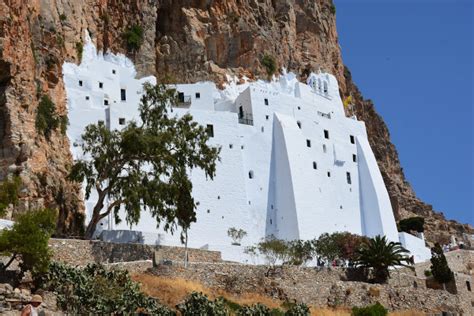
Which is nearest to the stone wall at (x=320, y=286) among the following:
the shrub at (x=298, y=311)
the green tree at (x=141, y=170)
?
the shrub at (x=298, y=311)

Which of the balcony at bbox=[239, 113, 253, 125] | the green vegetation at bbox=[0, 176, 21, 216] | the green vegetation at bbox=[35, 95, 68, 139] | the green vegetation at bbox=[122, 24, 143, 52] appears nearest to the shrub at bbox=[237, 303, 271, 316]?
the green vegetation at bbox=[0, 176, 21, 216]

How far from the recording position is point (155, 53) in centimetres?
5497

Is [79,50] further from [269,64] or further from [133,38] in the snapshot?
[269,64]

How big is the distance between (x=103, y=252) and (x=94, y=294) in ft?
26.6

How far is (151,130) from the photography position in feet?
130

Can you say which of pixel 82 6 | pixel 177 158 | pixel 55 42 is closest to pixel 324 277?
pixel 177 158

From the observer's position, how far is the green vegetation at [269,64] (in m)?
56.9

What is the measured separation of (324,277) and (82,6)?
2425 cm

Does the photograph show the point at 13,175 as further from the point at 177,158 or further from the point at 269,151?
the point at 269,151

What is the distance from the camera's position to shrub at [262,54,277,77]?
5688 centimetres

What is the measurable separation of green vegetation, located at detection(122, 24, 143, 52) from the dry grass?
2405 cm

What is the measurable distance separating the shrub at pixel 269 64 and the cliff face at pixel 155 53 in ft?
1.52

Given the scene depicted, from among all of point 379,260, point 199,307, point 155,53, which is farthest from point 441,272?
point 155,53

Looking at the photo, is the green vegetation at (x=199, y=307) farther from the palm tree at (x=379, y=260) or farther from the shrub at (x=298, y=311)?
the palm tree at (x=379, y=260)
